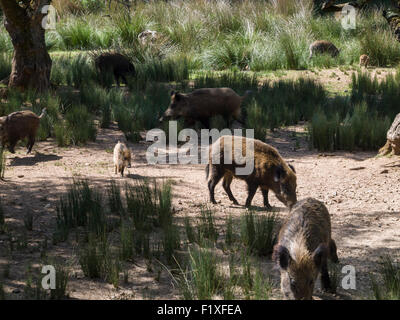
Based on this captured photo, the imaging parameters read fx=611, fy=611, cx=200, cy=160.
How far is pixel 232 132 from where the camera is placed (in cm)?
1023

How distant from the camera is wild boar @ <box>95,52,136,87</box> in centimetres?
1364

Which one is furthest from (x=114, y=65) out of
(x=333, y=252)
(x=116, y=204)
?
(x=333, y=252)

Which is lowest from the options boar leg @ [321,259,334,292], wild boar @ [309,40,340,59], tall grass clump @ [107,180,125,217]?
boar leg @ [321,259,334,292]

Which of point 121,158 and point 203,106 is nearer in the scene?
point 121,158

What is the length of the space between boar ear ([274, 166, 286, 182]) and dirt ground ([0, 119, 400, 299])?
1.41ft

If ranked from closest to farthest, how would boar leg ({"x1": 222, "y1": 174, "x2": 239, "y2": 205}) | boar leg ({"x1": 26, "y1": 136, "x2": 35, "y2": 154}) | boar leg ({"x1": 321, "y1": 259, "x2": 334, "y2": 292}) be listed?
boar leg ({"x1": 321, "y1": 259, "x2": 334, "y2": 292}) → boar leg ({"x1": 222, "y1": 174, "x2": 239, "y2": 205}) → boar leg ({"x1": 26, "y1": 136, "x2": 35, "y2": 154})

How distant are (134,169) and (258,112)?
318cm

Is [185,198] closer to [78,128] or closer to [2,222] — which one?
[2,222]

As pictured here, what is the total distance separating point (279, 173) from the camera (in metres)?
6.30

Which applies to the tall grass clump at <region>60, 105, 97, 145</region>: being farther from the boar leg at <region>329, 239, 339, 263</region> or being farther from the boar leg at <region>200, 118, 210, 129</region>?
the boar leg at <region>329, 239, 339, 263</region>

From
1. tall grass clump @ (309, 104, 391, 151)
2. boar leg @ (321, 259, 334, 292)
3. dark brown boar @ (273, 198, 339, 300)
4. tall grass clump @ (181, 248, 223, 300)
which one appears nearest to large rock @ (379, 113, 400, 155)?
tall grass clump @ (309, 104, 391, 151)

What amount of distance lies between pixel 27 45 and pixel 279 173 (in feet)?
24.5
